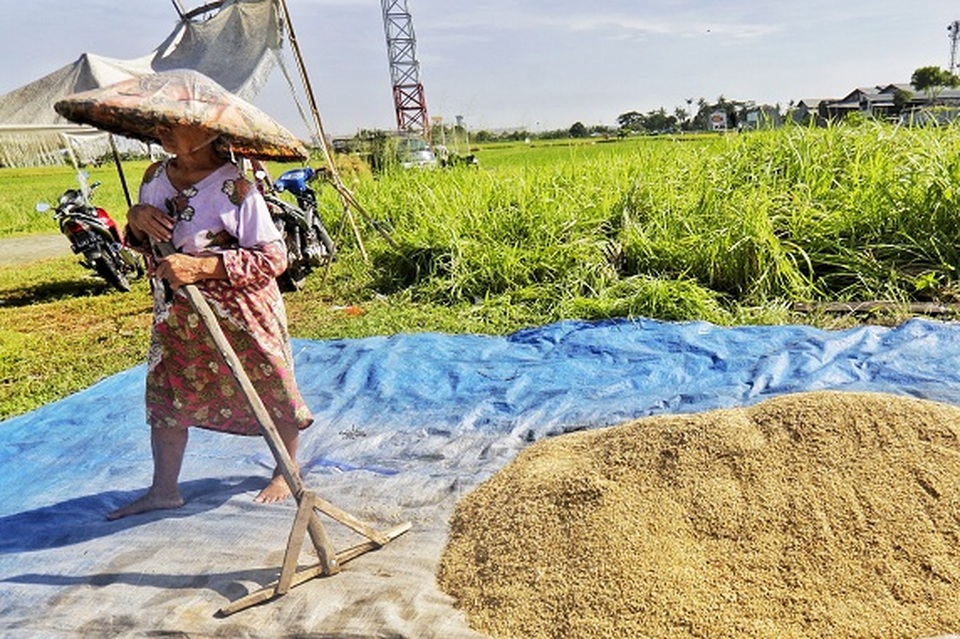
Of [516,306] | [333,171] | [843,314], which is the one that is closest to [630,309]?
Answer: [516,306]

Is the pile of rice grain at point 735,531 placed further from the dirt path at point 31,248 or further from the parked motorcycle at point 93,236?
the dirt path at point 31,248

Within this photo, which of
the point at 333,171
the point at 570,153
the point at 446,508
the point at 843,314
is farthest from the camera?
the point at 570,153

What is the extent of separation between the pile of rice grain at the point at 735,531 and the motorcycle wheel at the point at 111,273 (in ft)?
14.4

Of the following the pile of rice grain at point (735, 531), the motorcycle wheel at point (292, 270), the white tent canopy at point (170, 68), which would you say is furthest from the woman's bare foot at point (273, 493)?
the white tent canopy at point (170, 68)

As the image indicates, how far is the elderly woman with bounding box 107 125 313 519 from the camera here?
1.69 metres

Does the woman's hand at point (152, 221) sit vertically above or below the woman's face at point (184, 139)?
below

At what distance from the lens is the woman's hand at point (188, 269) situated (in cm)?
160

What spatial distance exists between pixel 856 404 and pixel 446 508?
1.11m

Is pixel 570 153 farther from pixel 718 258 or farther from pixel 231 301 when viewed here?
pixel 231 301

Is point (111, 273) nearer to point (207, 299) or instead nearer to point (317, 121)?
point (317, 121)

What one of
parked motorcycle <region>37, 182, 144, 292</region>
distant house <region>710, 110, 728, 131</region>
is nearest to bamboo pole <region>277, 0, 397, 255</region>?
parked motorcycle <region>37, 182, 144, 292</region>

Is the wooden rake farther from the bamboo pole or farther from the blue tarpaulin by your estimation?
the bamboo pole

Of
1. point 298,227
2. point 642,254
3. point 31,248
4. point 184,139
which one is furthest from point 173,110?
point 31,248

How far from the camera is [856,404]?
183 cm
